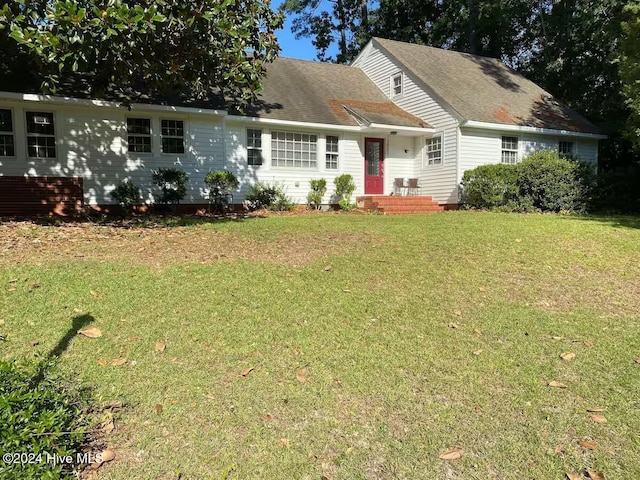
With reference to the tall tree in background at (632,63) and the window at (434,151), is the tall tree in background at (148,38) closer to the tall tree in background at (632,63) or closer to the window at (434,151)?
the window at (434,151)

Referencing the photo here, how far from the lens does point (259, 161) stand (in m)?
16.1

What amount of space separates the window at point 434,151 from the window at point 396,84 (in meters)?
3.12

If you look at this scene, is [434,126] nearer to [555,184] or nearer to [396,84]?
[396,84]

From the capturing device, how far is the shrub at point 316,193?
16516 millimetres

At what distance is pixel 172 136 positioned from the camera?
1462 centimetres

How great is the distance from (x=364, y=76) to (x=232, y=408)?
68.5ft

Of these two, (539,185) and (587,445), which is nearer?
(587,445)

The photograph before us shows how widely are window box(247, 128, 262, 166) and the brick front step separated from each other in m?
3.96

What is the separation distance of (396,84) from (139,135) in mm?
11192

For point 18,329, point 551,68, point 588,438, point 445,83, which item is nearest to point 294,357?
point 588,438

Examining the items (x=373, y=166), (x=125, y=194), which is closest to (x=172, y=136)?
(x=125, y=194)

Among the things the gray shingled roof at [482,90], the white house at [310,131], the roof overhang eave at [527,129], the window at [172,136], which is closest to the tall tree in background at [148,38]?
the white house at [310,131]

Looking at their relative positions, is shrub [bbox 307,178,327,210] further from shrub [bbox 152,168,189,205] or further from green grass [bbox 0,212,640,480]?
green grass [bbox 0,212,640,480]

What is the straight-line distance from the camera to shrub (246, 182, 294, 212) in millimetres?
15602
